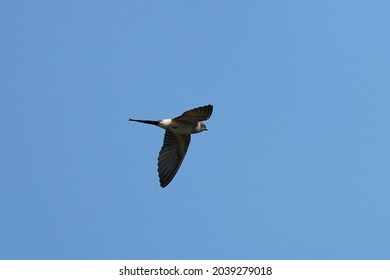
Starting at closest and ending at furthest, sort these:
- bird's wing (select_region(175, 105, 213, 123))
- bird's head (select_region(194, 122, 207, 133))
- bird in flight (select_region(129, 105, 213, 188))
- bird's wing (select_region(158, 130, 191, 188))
Answer: bird's wing (select_region(175, 105, 213, 123)) → bird in flight (select_region(129, 105, 213, 188)) → bird's head (select_region(194, 122, 207, 133)) → bird's wing (select_region(158, 130, 191, 188))

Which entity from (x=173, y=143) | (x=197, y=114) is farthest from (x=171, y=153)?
(x=197, y=114)

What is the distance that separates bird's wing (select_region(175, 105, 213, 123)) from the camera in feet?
43.7

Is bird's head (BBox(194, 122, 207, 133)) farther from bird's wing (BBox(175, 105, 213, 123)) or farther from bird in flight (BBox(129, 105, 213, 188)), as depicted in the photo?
bird's wing (BBox(175, 105, 213, 123))

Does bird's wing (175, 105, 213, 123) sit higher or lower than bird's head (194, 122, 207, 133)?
lower

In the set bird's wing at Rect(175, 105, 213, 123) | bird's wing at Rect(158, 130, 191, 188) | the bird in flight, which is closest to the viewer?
bird's wing at Rect(175, 105, 213, 123)

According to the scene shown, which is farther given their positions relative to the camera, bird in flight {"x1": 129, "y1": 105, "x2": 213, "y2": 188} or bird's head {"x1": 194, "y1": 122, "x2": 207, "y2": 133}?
bird's head {"x1": 194, "y1": 122, "x2": 207, "y2": 133}

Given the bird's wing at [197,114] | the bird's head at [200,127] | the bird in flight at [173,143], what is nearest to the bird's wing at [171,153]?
the bird in flight at [173,143]

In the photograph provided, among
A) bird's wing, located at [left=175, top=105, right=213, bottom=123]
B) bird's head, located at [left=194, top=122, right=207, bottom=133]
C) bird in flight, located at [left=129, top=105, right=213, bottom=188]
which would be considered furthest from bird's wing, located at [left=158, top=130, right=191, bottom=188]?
bird's wing, located at [left=175, top=105, right=213, bottom=123]

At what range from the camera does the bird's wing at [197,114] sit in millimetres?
13309

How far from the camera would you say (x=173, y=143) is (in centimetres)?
1552

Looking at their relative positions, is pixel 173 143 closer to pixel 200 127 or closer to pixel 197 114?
pixel 200 127
